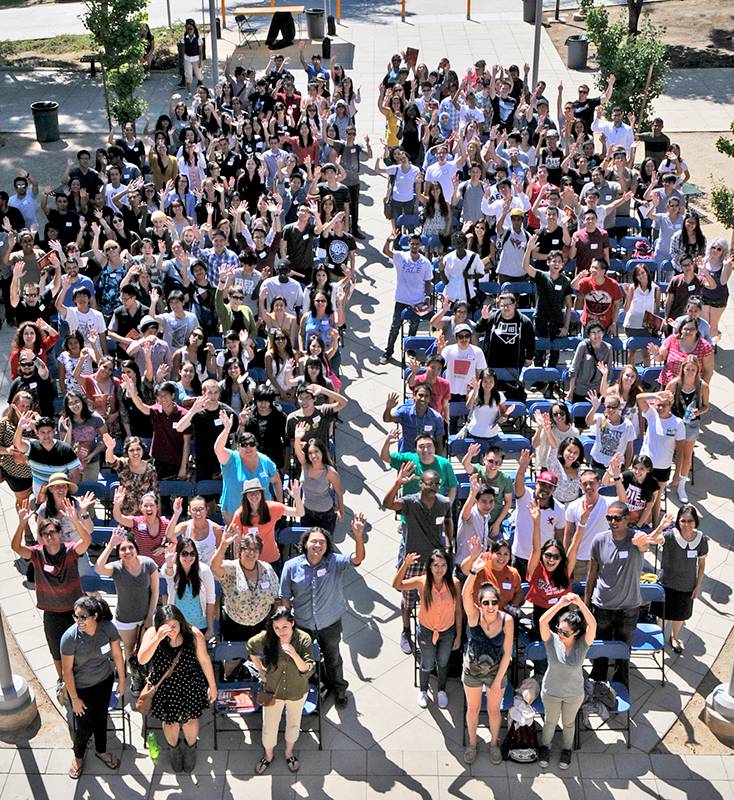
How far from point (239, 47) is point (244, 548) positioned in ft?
76.3

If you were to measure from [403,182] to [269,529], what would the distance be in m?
8.52

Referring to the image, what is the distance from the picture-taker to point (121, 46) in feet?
74.6

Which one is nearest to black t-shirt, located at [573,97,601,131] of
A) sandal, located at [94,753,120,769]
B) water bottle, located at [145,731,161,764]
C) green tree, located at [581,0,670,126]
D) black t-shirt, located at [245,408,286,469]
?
green tree, located at [581,0,670,126]

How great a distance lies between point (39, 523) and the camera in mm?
10523

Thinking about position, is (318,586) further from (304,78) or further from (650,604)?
(304,78)

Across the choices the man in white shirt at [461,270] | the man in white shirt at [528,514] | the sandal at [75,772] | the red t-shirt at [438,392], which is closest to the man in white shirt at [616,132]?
the man in white shirt at [461,270]

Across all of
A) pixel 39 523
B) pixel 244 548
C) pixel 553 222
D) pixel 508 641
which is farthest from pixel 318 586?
pixel 553 222

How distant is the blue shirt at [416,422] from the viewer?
482 inches

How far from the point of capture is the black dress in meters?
9.41

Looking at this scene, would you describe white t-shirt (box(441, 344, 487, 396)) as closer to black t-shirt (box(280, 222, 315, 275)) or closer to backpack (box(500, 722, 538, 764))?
black t-shirt (box(280, 222, 315, 275))

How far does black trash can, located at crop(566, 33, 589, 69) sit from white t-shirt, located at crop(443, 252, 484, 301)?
15.0 meters

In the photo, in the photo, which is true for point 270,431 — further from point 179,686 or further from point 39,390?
point 179,686

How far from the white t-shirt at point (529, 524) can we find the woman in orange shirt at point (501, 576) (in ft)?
2.48

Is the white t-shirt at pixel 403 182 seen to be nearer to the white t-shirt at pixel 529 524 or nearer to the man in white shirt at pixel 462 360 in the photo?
the man in white shirt at pixel 462 360
